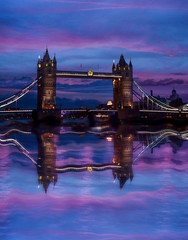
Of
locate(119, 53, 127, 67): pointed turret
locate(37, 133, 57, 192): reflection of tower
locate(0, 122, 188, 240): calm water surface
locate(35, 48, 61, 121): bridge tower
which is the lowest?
locate(0, 122, 188, 240): calm water surface

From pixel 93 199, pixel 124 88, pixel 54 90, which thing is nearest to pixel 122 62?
pixel 124 88

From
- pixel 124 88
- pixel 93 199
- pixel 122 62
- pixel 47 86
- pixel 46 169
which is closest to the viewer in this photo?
pixel 93 199

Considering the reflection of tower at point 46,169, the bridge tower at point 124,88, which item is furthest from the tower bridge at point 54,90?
the reflection of tower at point 46,169

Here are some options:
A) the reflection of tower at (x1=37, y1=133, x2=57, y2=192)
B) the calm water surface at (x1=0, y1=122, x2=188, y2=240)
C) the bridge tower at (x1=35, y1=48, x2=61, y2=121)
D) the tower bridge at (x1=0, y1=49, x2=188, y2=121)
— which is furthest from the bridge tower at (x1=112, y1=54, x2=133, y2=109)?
the calm water surface at (x1=0, y1=122, x2=188, y2=240)

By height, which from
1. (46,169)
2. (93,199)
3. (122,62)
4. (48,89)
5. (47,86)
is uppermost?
(122,62)

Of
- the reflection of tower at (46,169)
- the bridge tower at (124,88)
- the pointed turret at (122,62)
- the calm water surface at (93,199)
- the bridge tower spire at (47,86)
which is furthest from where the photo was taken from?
the pointed turret at (122,62)

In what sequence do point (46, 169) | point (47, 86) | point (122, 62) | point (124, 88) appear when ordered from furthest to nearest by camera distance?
point (122, 62)
point (124, 88)
point (47, 86)
point (46, 169)

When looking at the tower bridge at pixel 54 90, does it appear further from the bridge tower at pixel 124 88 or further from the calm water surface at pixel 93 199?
the calm water surface at pixel 93 199

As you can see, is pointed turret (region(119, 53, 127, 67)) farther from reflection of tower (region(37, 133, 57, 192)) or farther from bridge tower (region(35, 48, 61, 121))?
reflection of tower (region(37, 133, 57, 192))

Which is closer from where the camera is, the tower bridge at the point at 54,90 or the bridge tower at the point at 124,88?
the tower bridge at the point at 54,90

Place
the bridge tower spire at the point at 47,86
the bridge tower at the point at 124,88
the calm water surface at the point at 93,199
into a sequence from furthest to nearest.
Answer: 1. the bridge tower at the point at 124,88
2. the bridge tower spire at the point at 47,86
3. the calm water surface at the point at 93,199

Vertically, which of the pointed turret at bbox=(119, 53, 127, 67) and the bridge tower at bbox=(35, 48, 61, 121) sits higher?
the pointed turret at bbox=(119, 53, 127, 67)

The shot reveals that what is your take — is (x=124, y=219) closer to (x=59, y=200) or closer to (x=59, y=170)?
(x=59, y=200)

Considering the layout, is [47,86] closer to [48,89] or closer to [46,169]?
[48,89]
